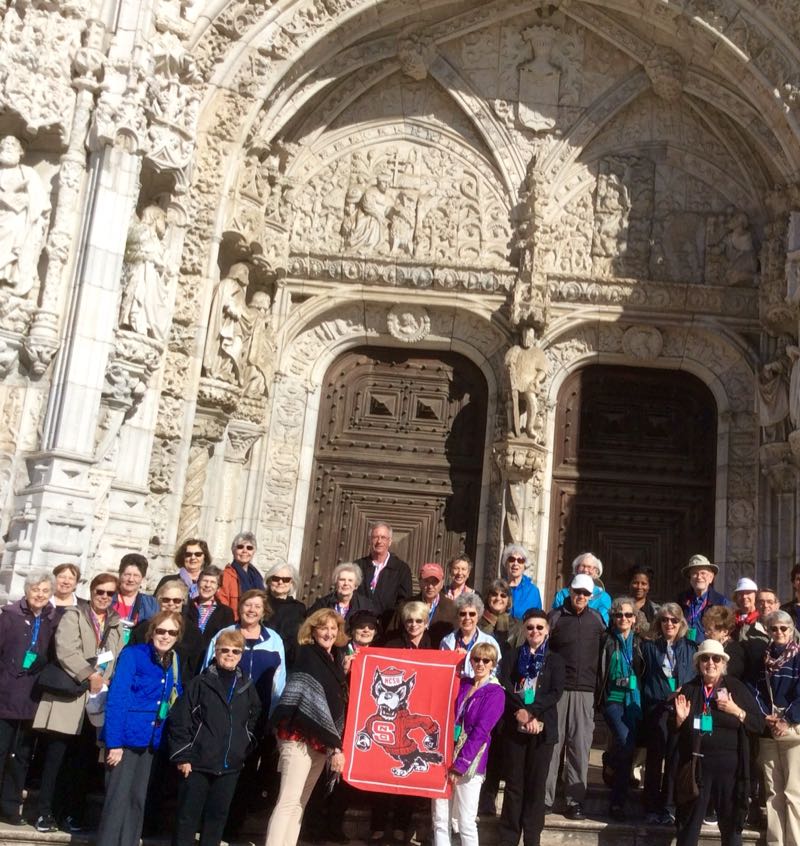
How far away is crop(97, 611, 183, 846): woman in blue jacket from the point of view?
5.42m

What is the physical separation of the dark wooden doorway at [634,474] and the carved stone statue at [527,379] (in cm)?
65

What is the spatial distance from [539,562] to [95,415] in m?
4.52

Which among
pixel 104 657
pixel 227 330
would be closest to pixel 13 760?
pixel 104 657

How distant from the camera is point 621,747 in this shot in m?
6.46

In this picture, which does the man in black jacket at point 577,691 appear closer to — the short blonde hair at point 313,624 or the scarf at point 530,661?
the scarf at point 530,661

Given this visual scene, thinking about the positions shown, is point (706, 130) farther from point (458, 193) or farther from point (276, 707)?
point (276, 707)

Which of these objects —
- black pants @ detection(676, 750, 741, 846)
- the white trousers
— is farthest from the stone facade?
black pants @ detection(676, 750, 741, 846)

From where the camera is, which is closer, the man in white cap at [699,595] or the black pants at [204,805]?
the black pants at [204,805]

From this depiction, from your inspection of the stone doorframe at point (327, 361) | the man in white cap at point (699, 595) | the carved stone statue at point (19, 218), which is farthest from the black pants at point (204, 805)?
the stone doorframe at point (327, 361)

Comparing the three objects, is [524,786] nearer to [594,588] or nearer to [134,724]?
[594,588]

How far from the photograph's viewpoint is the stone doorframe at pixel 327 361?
10.8 m

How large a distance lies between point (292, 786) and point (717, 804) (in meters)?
2.22

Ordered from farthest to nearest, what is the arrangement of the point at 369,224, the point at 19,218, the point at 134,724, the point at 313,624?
1. the point at 369,224
2. the point at 19,218
3. the point at 313,624
4. the point at 134,724

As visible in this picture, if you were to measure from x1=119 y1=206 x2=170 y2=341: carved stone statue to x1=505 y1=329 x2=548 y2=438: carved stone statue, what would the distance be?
11.1 feet
